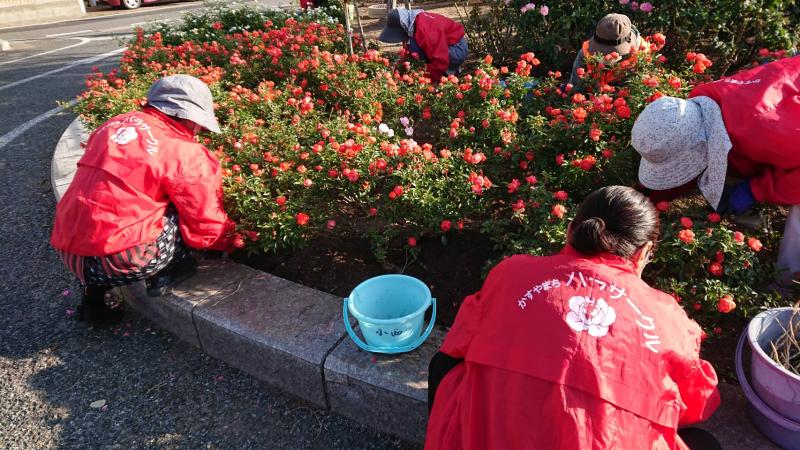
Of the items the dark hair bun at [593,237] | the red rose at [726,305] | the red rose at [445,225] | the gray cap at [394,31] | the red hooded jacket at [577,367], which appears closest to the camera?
the red hooded jacket at [577,367]

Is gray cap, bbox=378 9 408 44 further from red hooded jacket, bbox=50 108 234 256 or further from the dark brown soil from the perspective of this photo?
red hooded jacket, bbox=50 108 234 256

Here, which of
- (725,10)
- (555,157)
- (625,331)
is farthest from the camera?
(725,10)

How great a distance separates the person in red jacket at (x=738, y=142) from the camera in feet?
7.07

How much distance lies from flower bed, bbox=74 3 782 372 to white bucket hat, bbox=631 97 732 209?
Answer: 165mm

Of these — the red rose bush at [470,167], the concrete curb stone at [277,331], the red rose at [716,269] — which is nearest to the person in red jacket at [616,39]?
the red rose bush at [470,167]

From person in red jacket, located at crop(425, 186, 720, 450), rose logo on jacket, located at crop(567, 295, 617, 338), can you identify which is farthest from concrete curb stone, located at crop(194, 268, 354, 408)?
rose logo on jacket, located at crop(567, 295, 617, 338)

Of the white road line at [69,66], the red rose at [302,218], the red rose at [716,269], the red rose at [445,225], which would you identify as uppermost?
the red rose at [716,269]

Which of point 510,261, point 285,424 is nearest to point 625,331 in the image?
point 510,261

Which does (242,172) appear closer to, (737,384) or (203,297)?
(203,297)

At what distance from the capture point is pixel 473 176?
8.30ft

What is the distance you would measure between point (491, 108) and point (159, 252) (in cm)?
199

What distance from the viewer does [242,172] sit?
10.4 feet

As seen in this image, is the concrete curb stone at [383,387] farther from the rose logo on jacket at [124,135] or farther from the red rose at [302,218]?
the rose logo on jacket at [124,135]

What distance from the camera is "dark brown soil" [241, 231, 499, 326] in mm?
2715
